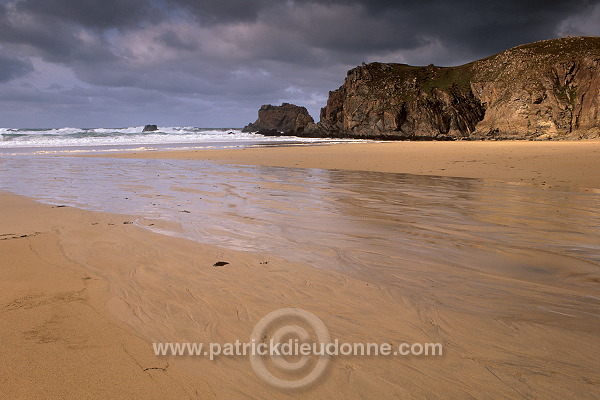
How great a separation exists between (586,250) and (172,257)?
493 cm

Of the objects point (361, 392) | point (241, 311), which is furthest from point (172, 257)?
point (361, 392)

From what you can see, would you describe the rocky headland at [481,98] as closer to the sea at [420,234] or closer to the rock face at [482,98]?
the rock face at [482,98]

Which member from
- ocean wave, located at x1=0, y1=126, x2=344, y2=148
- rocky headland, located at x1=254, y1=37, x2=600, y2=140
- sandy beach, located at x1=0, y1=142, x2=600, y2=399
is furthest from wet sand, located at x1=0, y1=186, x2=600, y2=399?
rocky headland, located at x1=254, y1=37, x2=600, y2=140

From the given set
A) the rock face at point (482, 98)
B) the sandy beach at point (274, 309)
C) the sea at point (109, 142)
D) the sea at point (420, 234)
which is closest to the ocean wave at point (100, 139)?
the sea at point (109, 142)

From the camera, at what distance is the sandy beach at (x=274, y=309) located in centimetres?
193

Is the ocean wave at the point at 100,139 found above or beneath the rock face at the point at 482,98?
beneath

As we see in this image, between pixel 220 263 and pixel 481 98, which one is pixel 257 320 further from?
pixel 481 98

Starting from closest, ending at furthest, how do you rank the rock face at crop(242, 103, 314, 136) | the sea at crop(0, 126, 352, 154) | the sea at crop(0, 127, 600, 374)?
the sea at crop(0, 127, 600, 374)
the sea at crop(0, 126, 352, 154)
the rock face at crop(242, 103, 314, 136)

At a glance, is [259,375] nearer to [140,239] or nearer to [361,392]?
[361,392]

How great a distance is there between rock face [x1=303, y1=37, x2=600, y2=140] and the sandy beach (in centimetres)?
5392

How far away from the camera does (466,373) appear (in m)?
2.02

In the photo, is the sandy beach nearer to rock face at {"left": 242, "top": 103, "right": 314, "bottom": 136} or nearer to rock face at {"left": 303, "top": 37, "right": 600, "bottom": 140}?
rock face at {"left": 303, "top": 37, "right": 600, "bottom": 140}

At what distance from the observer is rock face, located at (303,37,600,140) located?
4956 cm

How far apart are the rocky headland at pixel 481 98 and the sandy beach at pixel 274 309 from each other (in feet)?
176
